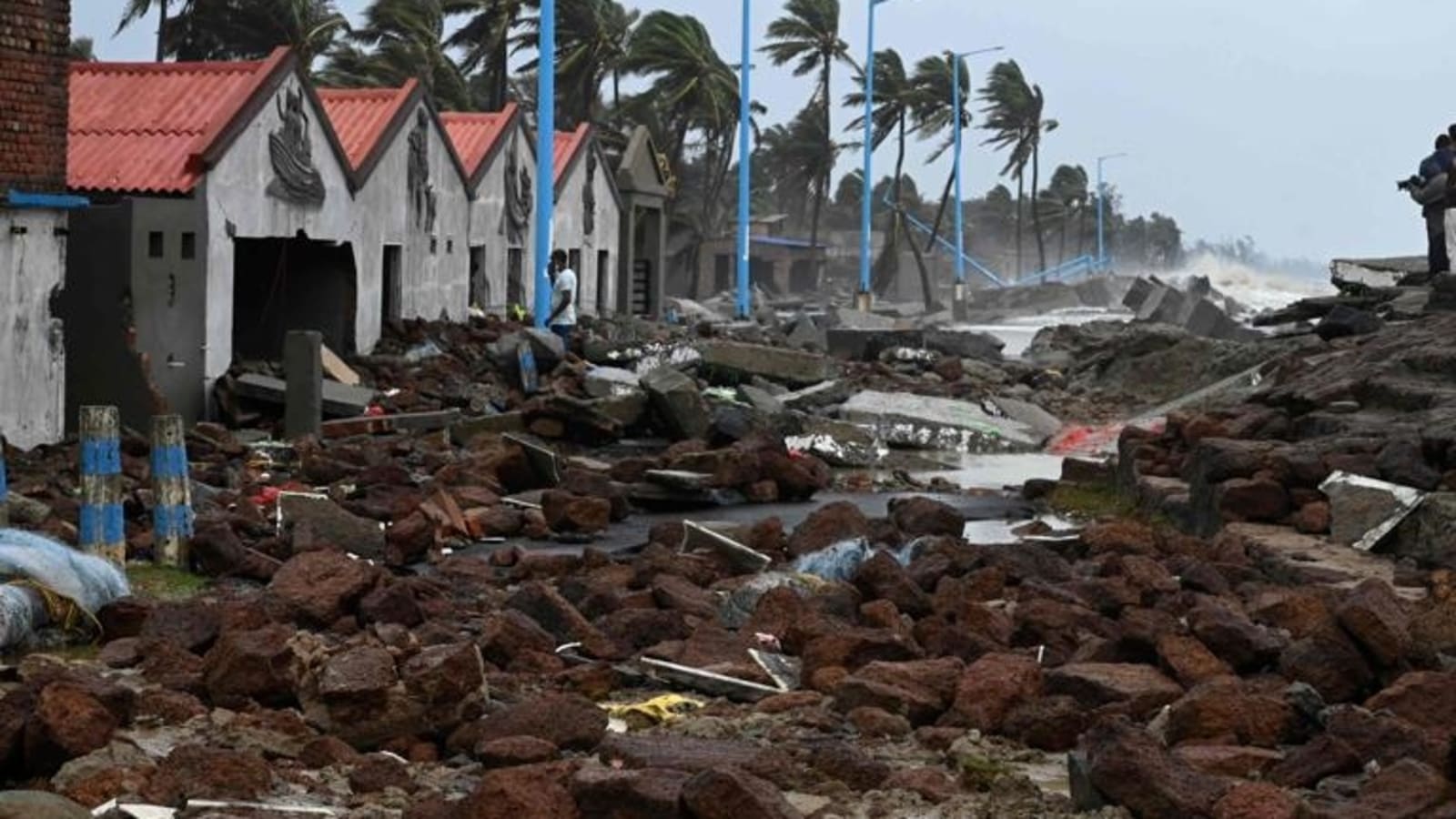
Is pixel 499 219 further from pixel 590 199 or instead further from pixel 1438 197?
pixel 1438 197

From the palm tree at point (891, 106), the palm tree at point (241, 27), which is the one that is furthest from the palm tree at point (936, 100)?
the palm tree at point (241, 27)

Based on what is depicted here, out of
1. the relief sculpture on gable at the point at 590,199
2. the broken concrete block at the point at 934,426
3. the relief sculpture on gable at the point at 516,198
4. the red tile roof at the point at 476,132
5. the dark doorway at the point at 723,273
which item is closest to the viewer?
the broken concrete block at the point at 934,426

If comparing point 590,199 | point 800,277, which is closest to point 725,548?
point 590,199

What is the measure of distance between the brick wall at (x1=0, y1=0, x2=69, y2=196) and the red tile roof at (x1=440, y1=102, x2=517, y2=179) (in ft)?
54.9

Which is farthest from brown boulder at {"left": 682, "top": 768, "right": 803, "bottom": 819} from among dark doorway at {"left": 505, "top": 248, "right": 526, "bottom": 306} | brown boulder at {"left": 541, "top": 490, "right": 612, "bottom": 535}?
dark doorway at {"left": 505, "top": 248, "right": 526, "bottom": 306}

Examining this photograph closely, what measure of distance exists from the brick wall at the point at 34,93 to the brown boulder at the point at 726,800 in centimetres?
1388

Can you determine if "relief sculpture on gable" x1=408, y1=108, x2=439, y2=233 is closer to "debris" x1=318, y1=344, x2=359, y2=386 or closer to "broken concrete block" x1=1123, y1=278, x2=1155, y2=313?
"debris" x1=318, y1=344, x2=359, y2=386

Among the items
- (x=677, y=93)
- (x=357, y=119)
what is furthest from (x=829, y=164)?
→ (x=357, y=119)

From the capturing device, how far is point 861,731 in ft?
26.2

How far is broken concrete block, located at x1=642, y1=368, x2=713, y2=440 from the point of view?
72.1ft

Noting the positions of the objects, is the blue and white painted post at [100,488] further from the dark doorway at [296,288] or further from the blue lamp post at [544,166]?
the blue lamp post at [544,166]

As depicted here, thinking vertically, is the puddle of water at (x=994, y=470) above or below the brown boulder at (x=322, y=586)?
below

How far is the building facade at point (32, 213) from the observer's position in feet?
59.3

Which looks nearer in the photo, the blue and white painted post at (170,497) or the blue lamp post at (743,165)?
the blue and white painted post at (170,497)
